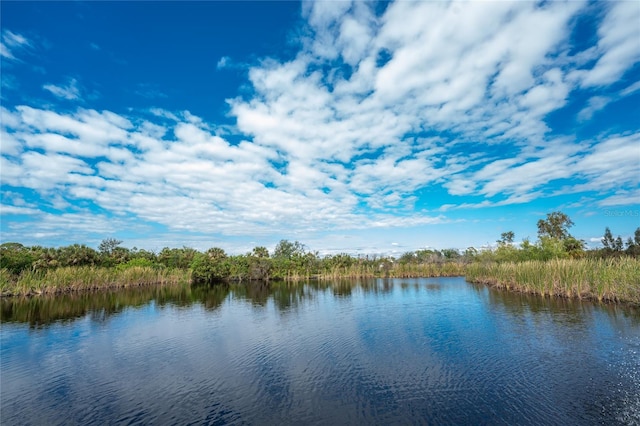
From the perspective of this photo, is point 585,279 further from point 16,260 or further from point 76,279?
point 16,260

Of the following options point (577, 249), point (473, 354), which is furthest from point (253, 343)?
point (577, 249)

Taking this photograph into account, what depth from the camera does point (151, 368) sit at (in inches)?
426

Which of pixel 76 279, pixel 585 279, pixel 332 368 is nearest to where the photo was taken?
pixel 332 368

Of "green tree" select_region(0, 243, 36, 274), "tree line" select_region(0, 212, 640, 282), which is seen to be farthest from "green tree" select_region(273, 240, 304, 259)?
"green tree" select_region(0, 243, 36, 274)

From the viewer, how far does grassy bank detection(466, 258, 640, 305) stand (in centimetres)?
1823

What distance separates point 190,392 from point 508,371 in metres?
9.53

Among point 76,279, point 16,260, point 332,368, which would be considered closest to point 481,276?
point 332,368

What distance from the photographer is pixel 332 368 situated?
33.8ft

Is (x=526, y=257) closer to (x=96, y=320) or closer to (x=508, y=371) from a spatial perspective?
(x=508, y=371)

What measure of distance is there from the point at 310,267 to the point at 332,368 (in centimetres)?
4692

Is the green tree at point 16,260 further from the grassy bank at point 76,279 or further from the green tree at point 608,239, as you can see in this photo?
the green tree at point 608,239

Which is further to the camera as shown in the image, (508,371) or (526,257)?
(526,257)

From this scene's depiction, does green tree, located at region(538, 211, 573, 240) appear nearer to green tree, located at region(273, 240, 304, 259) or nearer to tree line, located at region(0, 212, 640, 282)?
tree line, located at region(0, 212, 640, 282)

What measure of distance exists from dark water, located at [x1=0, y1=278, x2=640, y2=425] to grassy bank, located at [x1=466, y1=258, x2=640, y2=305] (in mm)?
1771
